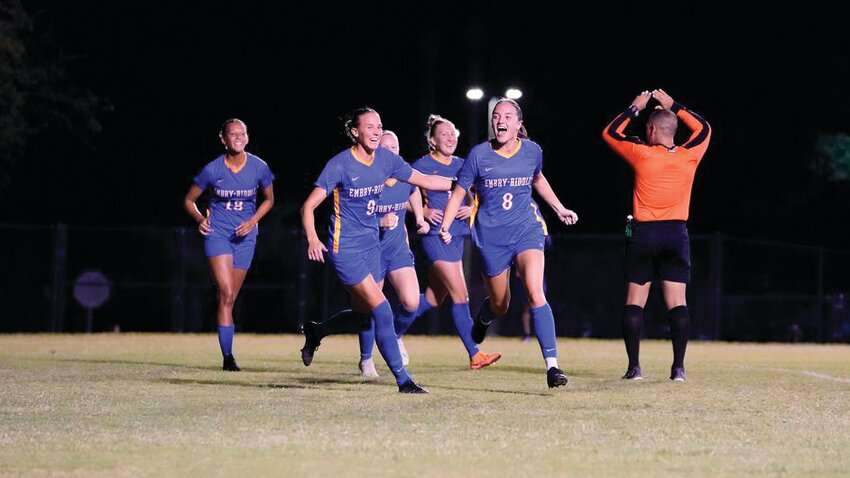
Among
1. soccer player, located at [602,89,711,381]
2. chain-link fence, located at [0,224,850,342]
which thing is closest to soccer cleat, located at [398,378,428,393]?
soccer player, located at [602,89,711,381]

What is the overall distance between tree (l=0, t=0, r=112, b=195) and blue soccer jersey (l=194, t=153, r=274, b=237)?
573 inches

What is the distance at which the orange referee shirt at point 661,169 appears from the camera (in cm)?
1269

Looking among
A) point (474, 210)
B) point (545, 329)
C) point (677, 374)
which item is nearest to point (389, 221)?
point (474, 210)

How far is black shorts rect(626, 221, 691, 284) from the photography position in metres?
12.7

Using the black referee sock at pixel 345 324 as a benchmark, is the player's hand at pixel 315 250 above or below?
Answer: above

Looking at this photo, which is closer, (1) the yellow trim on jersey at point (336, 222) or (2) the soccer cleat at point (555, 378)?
(2) the soccer cleat at point (555, 378)

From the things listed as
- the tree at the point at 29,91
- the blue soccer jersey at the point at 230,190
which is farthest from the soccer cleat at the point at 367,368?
the tree at the point at 29,91

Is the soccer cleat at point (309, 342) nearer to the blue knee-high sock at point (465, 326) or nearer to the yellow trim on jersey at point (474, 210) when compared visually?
the blue knee-high sock at point (465, 326)

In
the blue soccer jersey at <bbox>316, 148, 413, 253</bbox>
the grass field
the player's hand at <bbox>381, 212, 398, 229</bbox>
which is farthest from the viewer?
the player's hand at <bbox>381, 212, 398, 229</bbox>

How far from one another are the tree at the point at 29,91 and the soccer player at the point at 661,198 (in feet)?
57.1

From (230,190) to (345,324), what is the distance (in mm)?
2000

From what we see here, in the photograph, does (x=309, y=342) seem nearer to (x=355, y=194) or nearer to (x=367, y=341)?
(x=367, y=341)

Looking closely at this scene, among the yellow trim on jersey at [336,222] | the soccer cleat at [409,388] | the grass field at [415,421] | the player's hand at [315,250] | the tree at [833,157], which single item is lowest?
the grass field at [415,421]

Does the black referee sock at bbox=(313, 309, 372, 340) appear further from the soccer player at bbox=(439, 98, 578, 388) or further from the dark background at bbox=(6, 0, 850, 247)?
the dark background at bbox=(6, 0, 850, 247)
